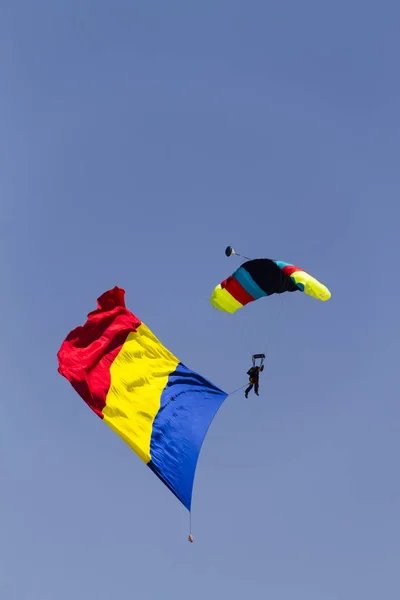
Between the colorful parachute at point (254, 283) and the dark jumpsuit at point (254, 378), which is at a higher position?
the colorful parachute at point (254, 283)

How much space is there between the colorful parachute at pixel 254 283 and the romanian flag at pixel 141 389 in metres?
2.98

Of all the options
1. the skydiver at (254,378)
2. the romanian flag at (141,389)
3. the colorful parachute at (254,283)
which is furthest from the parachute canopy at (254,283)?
the romanian flag at (141,389)

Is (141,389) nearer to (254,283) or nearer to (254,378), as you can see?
(254,378)

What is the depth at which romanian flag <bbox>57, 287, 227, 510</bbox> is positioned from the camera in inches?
919

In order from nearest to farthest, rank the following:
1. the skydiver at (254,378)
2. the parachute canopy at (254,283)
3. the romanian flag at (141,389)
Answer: the romanian flag at (141,389)
the parachute canopy at (254,283)
the skydiver at (254,378)

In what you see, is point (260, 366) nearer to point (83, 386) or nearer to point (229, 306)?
point (229, 306)

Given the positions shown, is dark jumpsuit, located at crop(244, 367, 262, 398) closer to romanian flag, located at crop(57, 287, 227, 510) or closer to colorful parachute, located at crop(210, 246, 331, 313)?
romanian flag, located at crop(57, 287, 227, 510)

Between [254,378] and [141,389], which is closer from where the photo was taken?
[141,389]

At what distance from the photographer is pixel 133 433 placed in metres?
23.6

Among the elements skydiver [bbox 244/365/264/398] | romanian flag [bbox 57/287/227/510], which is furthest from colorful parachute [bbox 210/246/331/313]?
romanian flag [bbox 57/287/227/510]

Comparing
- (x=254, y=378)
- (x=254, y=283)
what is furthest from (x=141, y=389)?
(x=254, y=283)

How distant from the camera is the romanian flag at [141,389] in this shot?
76.6 feet

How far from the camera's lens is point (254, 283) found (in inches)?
1086

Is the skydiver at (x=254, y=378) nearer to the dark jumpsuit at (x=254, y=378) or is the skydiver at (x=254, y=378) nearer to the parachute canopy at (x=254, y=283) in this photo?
the dark jumpsuit at (x=254, y=378)
